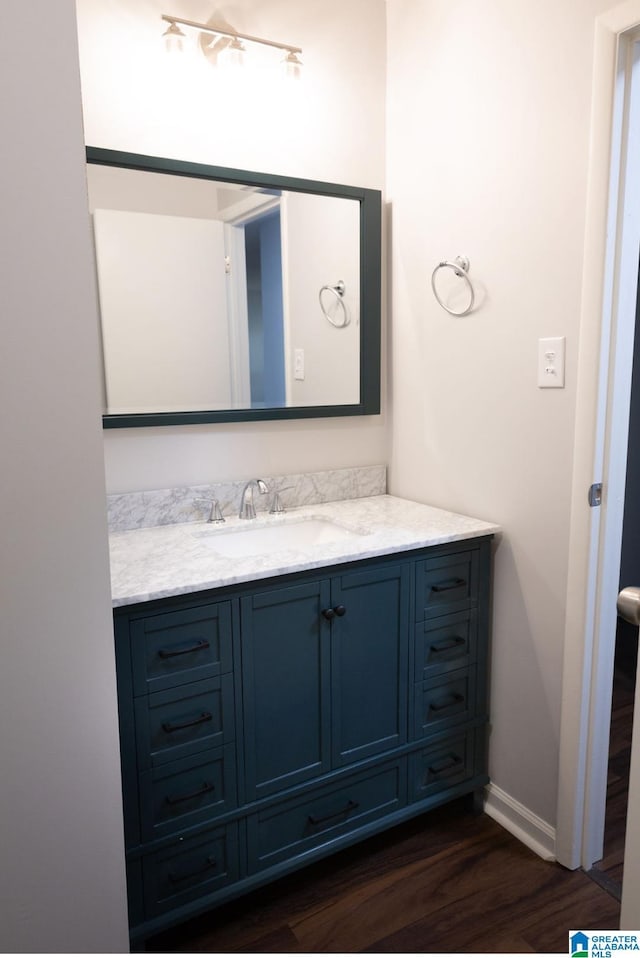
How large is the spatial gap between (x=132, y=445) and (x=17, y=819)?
1122 millimetres

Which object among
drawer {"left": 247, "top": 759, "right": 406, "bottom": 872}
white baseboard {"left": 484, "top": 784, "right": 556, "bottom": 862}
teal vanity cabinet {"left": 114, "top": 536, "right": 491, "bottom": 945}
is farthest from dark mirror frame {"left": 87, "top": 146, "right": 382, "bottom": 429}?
white baseboard {"left": 484, "top": 784, "right": 556, "bottom": 862}

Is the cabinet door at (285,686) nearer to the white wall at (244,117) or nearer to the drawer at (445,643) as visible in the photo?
the drawer at (445,643)

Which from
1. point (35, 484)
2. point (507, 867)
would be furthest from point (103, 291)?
point (507, 867)

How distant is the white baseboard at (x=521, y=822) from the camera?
186cm

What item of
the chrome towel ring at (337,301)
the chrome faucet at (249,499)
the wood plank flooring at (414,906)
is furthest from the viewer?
the chrome towel ring at (337,301)

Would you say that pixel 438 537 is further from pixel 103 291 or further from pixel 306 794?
pixel 103 291

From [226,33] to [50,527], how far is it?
5.35ft

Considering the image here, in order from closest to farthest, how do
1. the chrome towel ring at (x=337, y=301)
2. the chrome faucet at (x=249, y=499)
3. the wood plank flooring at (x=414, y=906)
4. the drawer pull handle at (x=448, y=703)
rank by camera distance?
the wood plank flooring at (x=414, y=906) < the drawer pull handle at (x=448, y=703) < the chrome faucet at (x=249, y=499) < the chrome towel ring at (x=337, y=301)

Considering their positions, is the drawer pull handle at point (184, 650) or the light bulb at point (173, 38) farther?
the light bulb at point (173, 38)

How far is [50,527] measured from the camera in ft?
3.30

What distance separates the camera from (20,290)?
3.12 feet

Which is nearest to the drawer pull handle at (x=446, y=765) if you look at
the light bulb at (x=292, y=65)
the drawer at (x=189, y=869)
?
the drawer at (x=189, y=869)

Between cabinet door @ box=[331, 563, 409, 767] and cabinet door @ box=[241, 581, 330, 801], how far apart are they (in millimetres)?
44

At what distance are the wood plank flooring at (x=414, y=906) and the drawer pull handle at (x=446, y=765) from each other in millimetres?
189
